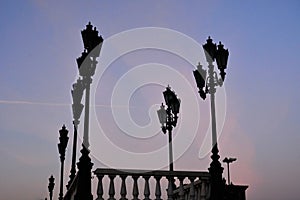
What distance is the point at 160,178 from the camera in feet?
40.2

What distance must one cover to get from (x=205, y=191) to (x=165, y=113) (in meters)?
10.8

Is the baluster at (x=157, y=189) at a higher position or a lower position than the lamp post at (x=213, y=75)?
lower

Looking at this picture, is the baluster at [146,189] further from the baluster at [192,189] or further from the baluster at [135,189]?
the baluster at [192,189]

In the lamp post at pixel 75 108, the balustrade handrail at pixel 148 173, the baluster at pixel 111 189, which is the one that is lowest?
the baluster at pixel 111 189

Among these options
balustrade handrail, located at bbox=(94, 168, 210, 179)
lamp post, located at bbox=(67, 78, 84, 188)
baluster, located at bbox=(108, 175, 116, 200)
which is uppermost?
lamp post, located at bbox=(67, 78, 84, 188)

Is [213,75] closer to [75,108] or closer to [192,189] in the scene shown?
[192,189]

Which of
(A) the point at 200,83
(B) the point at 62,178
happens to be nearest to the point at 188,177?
(A) the point at 200,83

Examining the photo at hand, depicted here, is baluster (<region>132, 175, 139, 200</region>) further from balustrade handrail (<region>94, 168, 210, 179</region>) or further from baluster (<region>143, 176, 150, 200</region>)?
baluster (<region>143, 176, 150, 200</region>)

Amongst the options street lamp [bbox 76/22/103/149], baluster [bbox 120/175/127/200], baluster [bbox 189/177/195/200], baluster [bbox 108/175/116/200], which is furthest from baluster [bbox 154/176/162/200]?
street lamp [bbox 76/22/103/149]

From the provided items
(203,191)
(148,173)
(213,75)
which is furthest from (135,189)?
(213,75)

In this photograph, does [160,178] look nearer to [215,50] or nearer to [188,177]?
[188,177]

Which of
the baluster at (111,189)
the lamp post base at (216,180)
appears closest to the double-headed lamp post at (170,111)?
the lamp post base at (216,180)

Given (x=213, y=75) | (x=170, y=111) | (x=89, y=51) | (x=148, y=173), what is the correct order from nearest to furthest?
1. (x=148, y=173)
2. (x=89, y=51)
3. (x=213, y=75)
4. (x=170, y=111)

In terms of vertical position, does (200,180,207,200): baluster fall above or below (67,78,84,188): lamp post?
below
